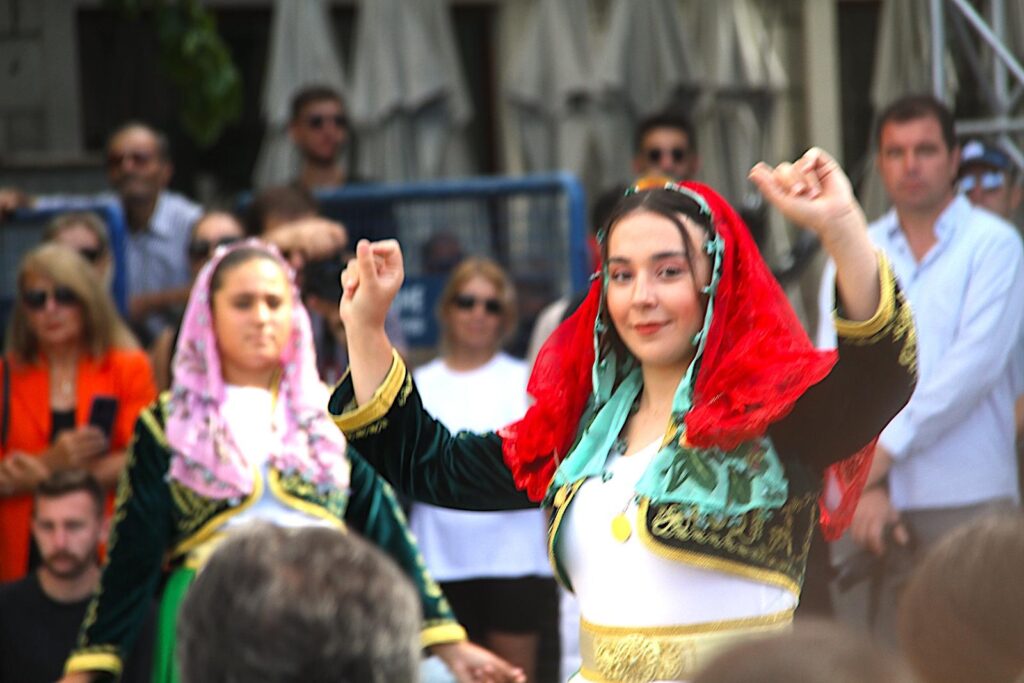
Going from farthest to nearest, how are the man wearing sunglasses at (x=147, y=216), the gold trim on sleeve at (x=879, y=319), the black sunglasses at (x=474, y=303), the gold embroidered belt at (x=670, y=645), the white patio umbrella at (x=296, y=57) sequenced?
the white patio umbrella at (x=296, y=57)
the man wearing sunglasses at (x=147, y=216)
the black sunglasses at (x=474, y=303)
the gold embroidered belt at (x=670, y=645)
the gold trim on sleeve at (x=879, y=319)

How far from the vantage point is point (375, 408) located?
10.2ft

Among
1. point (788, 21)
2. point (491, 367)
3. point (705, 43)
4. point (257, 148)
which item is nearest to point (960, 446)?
point (491, 367)

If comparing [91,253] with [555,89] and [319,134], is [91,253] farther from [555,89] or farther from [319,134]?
[555,89]

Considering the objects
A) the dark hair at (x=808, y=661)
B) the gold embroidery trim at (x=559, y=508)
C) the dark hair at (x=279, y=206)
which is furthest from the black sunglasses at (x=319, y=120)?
the dark hair at (x=808, y=661)

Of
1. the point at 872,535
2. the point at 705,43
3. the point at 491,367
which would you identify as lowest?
the point at 872,535

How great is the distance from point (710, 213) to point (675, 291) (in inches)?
6.2

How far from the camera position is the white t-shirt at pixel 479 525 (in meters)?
5.41

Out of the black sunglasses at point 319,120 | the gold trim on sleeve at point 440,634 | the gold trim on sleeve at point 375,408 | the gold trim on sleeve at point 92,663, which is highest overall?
the black sunglasses at point 319,120

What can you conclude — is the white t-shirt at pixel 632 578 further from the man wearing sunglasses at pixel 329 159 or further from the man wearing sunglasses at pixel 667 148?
the man wearing sunglasses at pixel 329 159

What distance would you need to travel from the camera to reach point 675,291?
115 inches

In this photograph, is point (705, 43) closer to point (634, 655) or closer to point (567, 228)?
point (567, 228)

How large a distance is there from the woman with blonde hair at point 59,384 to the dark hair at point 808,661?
3932mm

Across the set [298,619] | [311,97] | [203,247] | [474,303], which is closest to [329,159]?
[311,97]

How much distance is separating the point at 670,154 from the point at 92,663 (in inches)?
107
